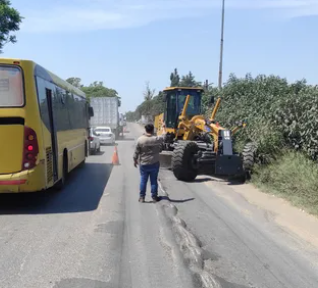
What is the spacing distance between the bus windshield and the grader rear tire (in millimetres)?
6188

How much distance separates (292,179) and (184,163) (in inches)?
138

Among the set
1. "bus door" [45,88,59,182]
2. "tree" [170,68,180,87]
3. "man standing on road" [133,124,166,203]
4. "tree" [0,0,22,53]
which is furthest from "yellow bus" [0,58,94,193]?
"tree" [170,68,180,87]

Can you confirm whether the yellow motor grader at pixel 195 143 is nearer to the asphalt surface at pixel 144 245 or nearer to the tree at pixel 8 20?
the asphalt surface at pixel 144 245

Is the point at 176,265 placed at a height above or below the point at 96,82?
below

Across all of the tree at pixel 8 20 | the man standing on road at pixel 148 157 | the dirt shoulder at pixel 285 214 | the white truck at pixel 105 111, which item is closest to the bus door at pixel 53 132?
the man standing on road at pixel 148 157

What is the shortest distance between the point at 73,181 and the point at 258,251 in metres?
8.32

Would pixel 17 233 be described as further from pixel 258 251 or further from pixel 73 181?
pixel 73 181

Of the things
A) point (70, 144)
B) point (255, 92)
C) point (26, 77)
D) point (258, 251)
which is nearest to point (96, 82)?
point (255, 92)

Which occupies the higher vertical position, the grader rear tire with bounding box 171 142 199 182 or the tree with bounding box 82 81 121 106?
the tree with bounding box 82 81 121 106

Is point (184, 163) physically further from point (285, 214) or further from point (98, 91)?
point (98, 91)

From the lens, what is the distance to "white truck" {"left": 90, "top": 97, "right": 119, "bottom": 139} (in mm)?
39000

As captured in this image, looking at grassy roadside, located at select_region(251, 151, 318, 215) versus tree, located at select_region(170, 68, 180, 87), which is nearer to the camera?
grassy roadside, located at select_region(251, 151, 318, 215)

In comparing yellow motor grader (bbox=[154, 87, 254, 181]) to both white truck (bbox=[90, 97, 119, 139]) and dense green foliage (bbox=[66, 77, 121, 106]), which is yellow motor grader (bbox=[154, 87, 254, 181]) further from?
white truck (bbox=[90, 97, 119, 139])

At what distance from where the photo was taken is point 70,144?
43.3 ft
